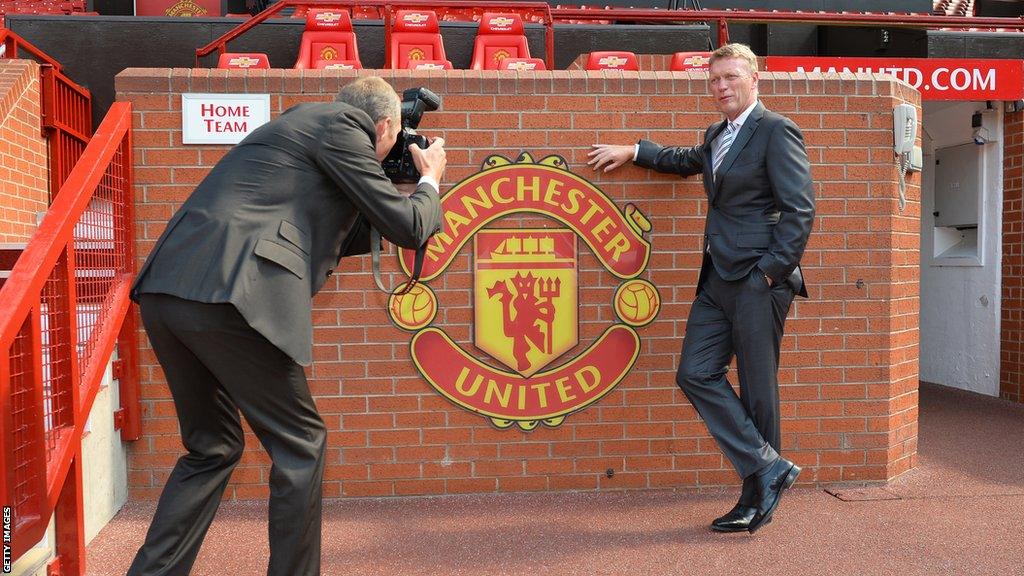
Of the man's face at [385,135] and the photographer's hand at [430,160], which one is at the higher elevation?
the man's face at [385,135]

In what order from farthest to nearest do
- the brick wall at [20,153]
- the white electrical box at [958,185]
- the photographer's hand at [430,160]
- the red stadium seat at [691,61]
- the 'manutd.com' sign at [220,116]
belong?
the red stadium seat at [691,61] < the white electrical box at [958,185] < the brick wall at [20,153] < the 'manutd.com' sign at [220,116] < the photographer's hand at [430,160]

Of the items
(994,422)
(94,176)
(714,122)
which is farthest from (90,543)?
(994,422)

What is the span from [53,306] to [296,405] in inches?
46.6

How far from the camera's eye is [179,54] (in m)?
9.34

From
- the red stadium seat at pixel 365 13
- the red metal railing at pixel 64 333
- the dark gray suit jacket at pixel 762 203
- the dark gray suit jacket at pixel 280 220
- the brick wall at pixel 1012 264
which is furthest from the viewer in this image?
the red stadium seat at pixel 365 13

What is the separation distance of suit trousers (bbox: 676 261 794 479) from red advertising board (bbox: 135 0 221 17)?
12.8 meters

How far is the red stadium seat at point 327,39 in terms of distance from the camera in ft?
29.5

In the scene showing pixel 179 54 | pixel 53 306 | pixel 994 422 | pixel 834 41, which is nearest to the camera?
pixel 53 306

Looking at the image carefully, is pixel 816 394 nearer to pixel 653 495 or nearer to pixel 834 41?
pixel 653 495

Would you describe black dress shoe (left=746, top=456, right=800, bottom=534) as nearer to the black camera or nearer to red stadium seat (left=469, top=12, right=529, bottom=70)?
the black camera

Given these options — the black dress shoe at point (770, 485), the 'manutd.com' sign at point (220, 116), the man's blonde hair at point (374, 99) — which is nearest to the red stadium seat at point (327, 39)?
the 'manutd.com' sign at point (220, 116)

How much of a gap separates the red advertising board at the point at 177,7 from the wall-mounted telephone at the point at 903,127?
12.6m

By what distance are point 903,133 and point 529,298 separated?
2.18 m

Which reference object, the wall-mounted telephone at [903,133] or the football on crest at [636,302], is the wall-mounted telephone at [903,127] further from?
the football on crest at [636,302]
